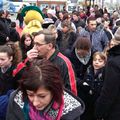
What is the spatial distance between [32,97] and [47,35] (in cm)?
173

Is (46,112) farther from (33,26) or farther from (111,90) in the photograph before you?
(33,26)

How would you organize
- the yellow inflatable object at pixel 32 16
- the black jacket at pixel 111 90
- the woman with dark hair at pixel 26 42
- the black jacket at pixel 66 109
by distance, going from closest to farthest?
the black jacket at pixel 66 109, the black jacket at pixel 111 90, the woman with dark hair at pixel 26 42, the yellow inflatable object at pixel 32 16

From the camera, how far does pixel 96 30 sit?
7.43 meters

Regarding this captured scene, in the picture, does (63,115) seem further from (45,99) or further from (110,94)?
(110,94)

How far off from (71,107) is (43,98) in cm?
21

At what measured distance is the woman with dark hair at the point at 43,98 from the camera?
1996 millimetres

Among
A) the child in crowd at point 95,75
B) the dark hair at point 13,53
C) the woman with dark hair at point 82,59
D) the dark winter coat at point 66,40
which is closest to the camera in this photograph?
the dark hair at point 13,53

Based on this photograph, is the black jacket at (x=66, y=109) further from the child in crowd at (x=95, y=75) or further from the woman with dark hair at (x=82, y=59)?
the woman with dark hair at (x=82, y=59)

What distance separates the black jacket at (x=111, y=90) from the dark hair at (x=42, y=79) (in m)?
1.23

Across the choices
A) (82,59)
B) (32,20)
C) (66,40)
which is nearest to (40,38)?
(82,59)

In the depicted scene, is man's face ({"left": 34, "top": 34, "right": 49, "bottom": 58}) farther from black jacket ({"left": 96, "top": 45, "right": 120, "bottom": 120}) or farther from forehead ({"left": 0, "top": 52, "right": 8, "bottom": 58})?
black jacket ({"left": 96, "top": 45, "right": 120, "bottom": 120})

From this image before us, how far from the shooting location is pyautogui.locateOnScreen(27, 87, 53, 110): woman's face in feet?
6.56

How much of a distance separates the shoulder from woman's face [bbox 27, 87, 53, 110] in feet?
0.45

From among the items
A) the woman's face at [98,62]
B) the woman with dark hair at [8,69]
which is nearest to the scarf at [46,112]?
the woman with dark hair at [8,69]
